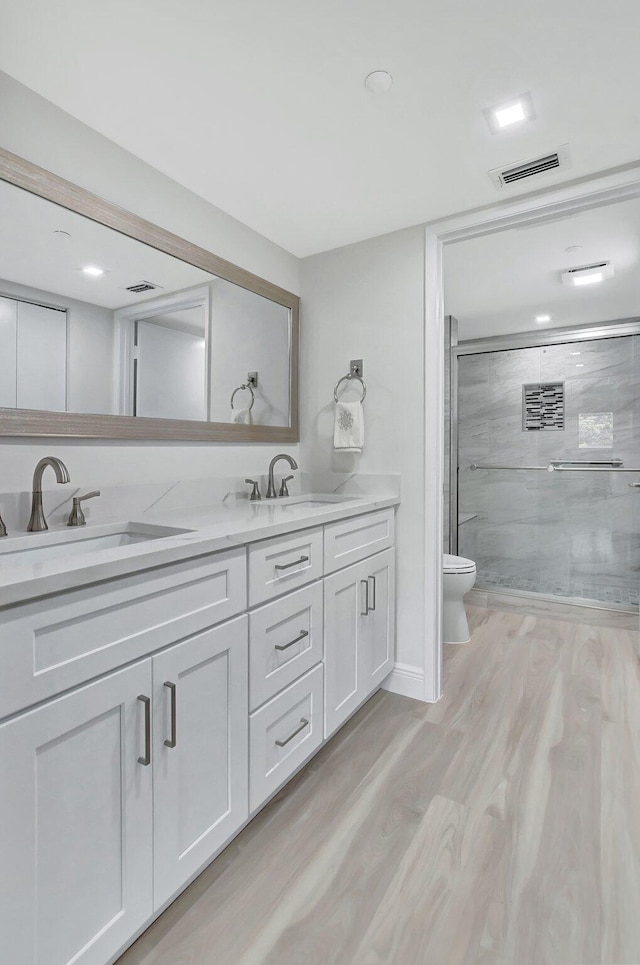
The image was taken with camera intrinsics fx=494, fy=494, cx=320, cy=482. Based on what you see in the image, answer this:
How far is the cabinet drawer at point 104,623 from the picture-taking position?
84 centimetres

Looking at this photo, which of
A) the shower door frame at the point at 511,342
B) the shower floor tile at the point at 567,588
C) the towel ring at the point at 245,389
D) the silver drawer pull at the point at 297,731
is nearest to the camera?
the silver drawer pull at the point at 297,731

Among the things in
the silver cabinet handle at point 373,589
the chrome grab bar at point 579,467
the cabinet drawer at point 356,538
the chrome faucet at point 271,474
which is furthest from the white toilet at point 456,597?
the chrome grab bar at point 579,467

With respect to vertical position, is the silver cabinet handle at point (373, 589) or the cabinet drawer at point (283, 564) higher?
the cabinet drawer at point (283, 564)

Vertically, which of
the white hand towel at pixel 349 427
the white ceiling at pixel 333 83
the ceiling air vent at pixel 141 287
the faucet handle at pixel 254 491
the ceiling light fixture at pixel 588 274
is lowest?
the faucet handle at pixel 254 491

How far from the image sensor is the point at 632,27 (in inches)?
49.0

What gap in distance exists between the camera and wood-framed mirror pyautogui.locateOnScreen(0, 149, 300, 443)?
143 centimetres

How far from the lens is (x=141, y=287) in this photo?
178 cm

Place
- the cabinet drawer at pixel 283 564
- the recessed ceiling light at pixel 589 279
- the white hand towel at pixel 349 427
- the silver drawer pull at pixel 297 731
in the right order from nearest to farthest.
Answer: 1. the cabinet drawer at pixel 283 564
2. the silver drawer pull at pixel 297 731
3. the white hand towel at pixel 349 427
4. the recessed ceiling light at pixel 589 279

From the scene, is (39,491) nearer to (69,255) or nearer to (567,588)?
(69,255)

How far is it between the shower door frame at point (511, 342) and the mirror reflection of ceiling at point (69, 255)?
97.5 inches

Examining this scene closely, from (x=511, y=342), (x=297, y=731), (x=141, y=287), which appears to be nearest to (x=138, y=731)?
(x=297, y=731)

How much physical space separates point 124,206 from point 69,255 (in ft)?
1.01

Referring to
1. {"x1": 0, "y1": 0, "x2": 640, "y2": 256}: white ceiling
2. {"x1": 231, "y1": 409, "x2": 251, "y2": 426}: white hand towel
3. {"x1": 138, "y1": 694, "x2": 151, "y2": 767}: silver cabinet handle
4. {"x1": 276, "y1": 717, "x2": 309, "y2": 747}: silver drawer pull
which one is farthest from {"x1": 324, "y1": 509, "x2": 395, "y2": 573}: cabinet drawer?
{"x1": 0, "y1": 0, "x2": 640, "y2": 256}: white ceiling

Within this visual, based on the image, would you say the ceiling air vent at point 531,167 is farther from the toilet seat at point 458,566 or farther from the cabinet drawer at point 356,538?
the toilet seat at point 458,566
